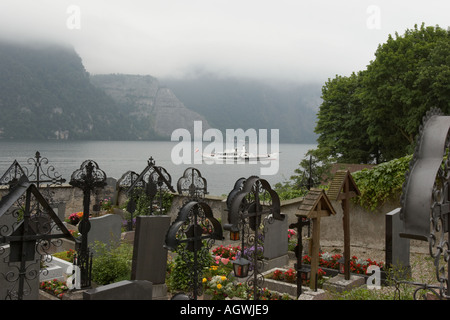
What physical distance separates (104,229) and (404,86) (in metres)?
18.0

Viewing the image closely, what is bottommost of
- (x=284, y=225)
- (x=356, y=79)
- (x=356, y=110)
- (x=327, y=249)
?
(x=327, y=249)

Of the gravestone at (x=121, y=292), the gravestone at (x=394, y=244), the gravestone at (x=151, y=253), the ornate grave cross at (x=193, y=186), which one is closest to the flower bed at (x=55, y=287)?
the gravestone at (x=151, y=253)

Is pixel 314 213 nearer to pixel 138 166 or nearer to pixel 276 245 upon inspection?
pixel 276 245

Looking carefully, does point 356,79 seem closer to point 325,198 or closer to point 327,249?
point 327,249

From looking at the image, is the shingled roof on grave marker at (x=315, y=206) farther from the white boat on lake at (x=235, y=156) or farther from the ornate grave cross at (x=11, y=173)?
the white boat on lake at (x=235, y=156)

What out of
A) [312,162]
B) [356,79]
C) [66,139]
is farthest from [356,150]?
[66,139]

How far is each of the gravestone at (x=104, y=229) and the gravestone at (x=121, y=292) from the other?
6197 millimetres

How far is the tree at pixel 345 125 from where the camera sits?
85.0 ft

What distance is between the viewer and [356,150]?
84.2 ft

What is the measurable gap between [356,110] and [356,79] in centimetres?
262

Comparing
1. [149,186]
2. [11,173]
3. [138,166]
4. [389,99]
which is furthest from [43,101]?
[149,186]

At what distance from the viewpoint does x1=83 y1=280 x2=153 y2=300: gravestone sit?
4742mm

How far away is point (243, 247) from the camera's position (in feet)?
29.8

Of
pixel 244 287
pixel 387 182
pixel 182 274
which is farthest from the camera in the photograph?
pixel 387 182
